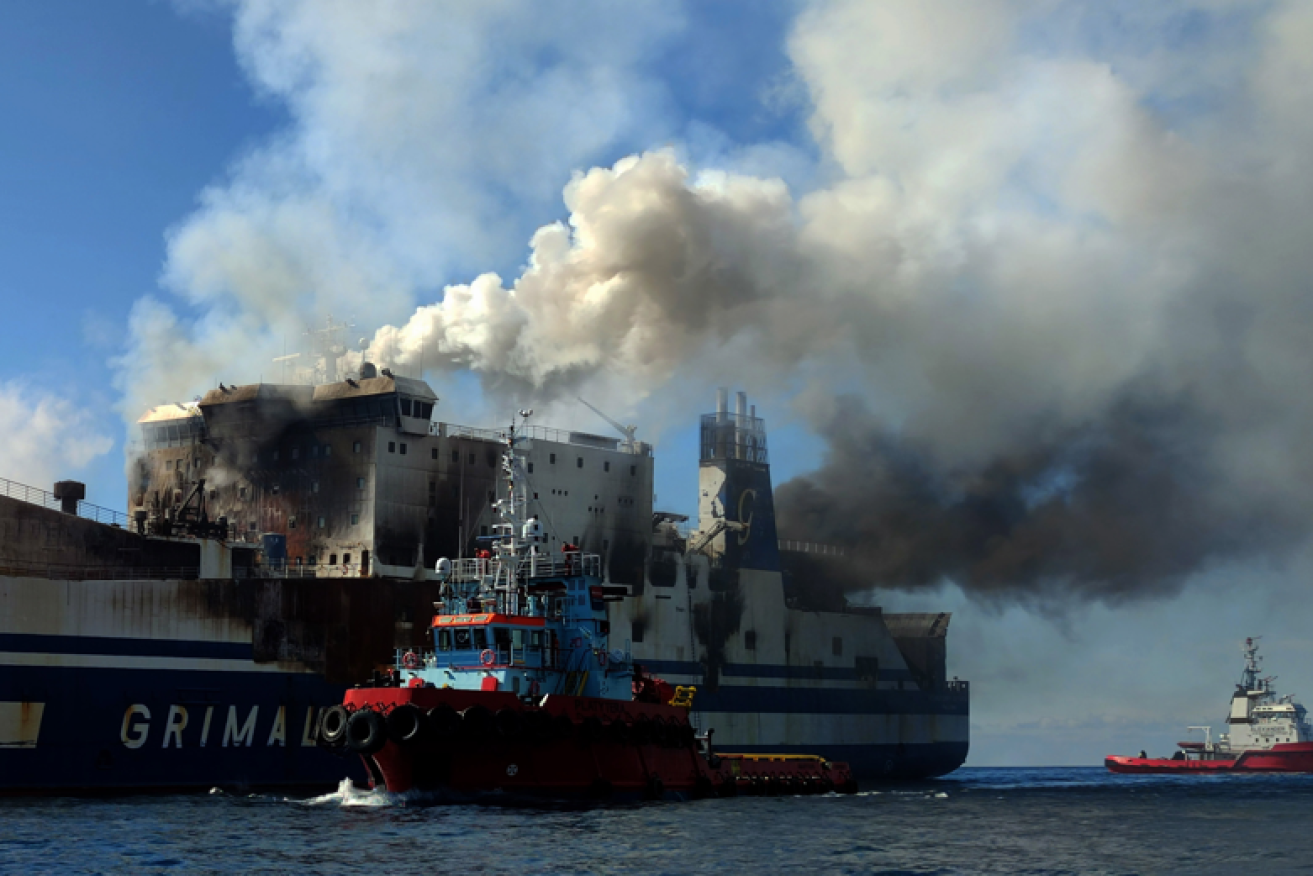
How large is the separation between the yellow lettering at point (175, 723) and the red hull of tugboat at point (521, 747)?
9577 mm

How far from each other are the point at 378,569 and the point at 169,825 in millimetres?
21992

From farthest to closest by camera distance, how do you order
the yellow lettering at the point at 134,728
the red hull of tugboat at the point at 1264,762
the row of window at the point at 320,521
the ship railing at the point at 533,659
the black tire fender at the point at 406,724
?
the red hull of tugboat at the point at 1264,762 < the row of window at the point at 320,521 < the yellow lettering at the point at 134,728 < the ship railing at the point at 533,659 < the black tire fender at the point at 406,724

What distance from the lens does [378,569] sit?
183 feet

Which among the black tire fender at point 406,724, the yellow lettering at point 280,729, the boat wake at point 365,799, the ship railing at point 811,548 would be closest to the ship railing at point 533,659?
the black tire fender at point 406,724

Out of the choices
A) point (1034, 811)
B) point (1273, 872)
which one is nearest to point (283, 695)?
point (1034, 811)

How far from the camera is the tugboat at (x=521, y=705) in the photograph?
37.1 metres

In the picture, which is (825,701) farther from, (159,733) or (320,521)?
(159,733)

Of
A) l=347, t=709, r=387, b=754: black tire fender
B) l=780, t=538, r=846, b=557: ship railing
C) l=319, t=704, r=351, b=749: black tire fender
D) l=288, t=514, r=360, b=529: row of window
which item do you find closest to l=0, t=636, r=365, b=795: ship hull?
l=319, t=704, r=351, b=749: black tire fender

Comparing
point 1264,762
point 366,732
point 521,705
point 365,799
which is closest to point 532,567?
point 521,705

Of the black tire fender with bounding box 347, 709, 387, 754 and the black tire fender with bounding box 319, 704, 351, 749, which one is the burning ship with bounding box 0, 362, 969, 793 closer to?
the black tire fender with bounding box 319, 704, 351, 749

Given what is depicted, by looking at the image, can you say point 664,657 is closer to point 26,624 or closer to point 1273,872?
point 26,624

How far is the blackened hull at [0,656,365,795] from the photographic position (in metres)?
42.8

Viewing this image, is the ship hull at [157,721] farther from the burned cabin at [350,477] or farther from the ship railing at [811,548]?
the ship railing at [811,548]

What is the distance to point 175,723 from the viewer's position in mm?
45531
